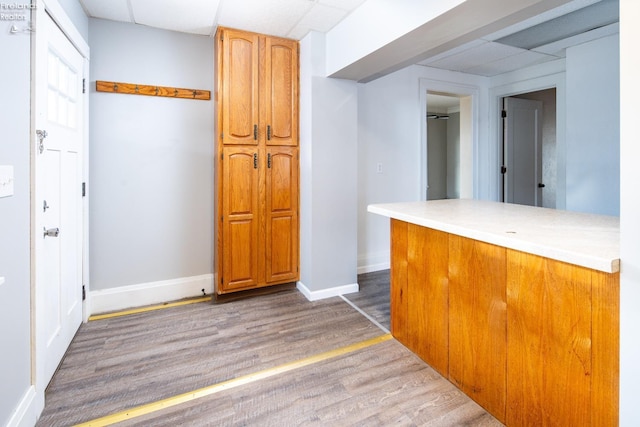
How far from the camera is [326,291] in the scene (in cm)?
329

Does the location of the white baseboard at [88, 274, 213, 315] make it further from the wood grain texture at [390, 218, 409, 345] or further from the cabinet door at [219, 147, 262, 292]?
the wood grain texture at [390, 218, 409, 345]

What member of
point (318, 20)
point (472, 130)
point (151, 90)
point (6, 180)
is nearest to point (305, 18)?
point (318, 20)

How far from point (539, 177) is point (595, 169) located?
5.30ft

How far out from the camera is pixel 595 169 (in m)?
3.59

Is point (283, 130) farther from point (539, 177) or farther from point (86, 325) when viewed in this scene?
point (539, 177)

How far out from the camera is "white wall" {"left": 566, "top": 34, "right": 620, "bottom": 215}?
3432 millimetres

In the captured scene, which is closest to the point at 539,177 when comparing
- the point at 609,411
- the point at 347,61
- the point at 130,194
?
the point at 347,61

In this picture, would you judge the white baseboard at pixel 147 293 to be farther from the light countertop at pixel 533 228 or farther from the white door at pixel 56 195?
the light countertop at pixel 533 228

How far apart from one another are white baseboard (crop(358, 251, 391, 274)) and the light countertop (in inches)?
66.2

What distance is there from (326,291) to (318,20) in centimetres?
238

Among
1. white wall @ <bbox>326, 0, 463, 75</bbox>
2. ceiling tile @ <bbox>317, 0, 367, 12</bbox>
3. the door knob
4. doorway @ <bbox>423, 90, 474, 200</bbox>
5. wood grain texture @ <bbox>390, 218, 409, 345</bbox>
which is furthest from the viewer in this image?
doorway @ <bbox>423, 90, 474, 200</bbox>

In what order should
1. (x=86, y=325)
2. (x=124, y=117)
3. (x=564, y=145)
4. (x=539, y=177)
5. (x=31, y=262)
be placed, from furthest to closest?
(x=539, y=177) < (x=564, y=145) < (x=124, y=117) < (x=86, y=325) < (x=31, y=262)

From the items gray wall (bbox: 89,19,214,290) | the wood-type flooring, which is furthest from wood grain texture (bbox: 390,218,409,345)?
gray wall (bbox: 89,19,214,290)

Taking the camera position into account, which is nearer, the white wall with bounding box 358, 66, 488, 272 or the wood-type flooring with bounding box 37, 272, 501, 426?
the wood-type flooring with bounding box 37, 272, 501, 426
